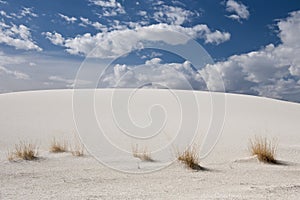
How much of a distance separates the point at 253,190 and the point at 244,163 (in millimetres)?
1955

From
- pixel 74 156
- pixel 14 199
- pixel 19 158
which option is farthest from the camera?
pixel 74 156

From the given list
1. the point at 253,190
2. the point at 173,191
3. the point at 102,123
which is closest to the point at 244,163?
the point at 253,190

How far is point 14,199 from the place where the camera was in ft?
11.3

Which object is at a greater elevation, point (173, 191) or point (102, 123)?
point (102, 123)

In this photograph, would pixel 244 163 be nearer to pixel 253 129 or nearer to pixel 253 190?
pixel 253 190

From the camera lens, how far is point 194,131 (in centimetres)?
995

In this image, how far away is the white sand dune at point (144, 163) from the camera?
383cm

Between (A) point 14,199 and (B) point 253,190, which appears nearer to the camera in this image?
(A) point 14,199

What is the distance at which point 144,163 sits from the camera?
18.7ft

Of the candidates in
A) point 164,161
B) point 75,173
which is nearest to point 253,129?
point 164,161

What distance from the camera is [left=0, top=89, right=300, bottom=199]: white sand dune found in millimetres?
3832

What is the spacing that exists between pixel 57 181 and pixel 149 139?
444cm

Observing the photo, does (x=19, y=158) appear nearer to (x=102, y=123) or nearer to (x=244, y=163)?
(x=244, y=163)

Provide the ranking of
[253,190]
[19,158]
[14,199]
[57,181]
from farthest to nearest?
[19,158]
[57,181]
[253,190]
[14,199]
